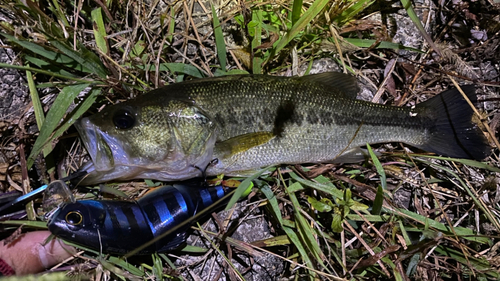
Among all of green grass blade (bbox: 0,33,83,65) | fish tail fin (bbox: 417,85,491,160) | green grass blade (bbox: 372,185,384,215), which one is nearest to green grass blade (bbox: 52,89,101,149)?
green grass blade (bbox: 0,33,83,65)

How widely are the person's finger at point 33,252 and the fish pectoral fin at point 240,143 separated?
1447 mm

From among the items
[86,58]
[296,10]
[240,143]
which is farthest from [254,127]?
[86,58]

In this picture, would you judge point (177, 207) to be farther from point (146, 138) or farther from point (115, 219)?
point (146, 138)

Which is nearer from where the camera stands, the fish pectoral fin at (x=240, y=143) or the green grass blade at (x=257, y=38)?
the fish pectoral fin at (x=240, y=143)

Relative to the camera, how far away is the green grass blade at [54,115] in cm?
271

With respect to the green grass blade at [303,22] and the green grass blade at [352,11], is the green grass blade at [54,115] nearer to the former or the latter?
the green grass blade at [303,22]

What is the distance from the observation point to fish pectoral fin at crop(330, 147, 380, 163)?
2904 millimetres

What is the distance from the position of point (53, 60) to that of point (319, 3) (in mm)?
2236

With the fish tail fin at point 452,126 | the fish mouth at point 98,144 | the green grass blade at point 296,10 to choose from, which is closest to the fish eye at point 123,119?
the fish mouth at point 98,144

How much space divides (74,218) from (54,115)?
87 cm

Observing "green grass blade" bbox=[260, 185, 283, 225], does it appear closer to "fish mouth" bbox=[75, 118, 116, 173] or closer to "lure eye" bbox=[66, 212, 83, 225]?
"fish mouth" bbox=[75, 118, 116, 173]

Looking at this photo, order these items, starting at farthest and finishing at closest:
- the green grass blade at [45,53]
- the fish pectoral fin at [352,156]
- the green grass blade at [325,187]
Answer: the fish pectoral fin at [352,156]
the green grass blade at [325,187]
the green grass blade at [45,53]

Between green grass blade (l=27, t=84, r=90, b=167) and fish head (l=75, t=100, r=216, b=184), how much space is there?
37 cm

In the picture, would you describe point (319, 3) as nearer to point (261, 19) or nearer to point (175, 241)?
point (261, 19)
